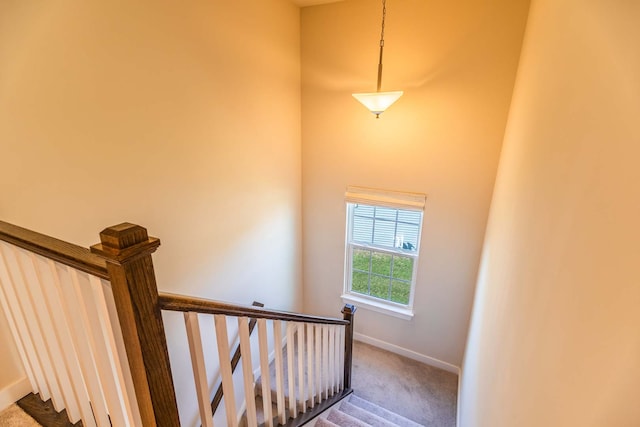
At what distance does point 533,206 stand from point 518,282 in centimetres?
33

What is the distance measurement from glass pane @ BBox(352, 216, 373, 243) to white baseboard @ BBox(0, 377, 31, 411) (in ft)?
9.67

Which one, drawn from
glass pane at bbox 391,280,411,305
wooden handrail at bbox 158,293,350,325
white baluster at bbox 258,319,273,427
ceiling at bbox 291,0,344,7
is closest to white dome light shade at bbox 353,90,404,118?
ceiling at bbox 291,0,344,7

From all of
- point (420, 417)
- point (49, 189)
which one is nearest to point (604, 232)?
point (49, 189)

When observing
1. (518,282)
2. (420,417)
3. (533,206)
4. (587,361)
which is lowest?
(420,417)

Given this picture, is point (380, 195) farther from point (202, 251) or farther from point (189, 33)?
point (189, 33)

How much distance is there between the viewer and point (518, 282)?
121cm

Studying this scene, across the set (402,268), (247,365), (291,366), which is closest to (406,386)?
(402,268)

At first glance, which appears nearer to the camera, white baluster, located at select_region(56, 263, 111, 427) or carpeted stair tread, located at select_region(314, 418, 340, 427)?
white baluster, located at select_region(56, 263, 111, 427)

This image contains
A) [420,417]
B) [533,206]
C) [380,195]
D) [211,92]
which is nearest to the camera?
[533,206]

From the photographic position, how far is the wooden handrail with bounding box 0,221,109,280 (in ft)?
2.55

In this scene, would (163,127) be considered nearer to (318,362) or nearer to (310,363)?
(310,363)

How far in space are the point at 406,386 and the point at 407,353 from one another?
0.41 meters

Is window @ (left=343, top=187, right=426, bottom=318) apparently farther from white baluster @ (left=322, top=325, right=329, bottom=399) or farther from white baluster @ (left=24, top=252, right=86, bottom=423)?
white baluster @ (left=24, top=252, right=86, bottom=423)

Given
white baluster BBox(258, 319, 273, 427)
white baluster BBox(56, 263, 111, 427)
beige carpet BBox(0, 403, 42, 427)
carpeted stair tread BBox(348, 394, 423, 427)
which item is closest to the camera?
white baluster BBox(56, 263, 111, 427)
